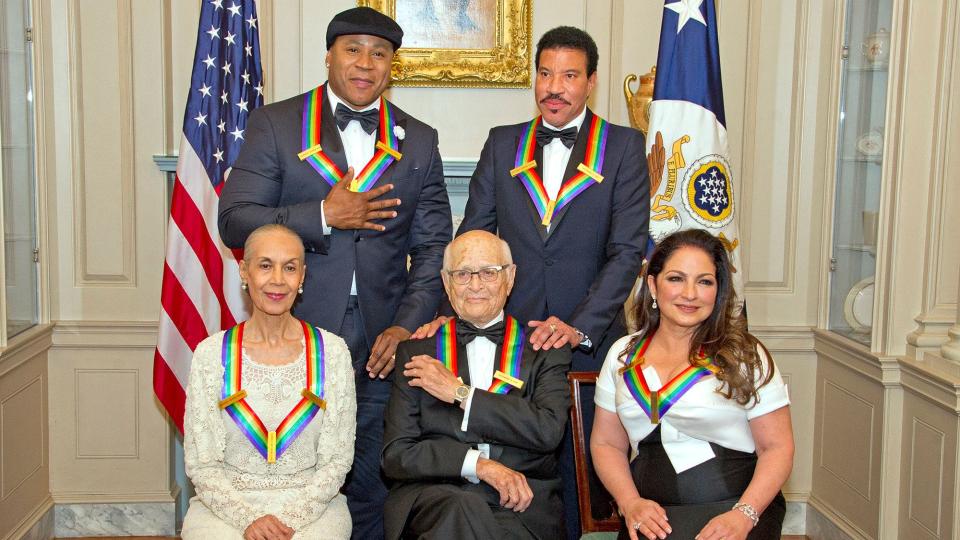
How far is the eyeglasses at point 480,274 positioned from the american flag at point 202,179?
160 centimetres

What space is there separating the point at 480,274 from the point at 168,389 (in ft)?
5.90

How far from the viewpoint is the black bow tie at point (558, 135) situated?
318cm

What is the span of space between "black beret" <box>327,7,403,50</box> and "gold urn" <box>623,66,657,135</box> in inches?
61.8

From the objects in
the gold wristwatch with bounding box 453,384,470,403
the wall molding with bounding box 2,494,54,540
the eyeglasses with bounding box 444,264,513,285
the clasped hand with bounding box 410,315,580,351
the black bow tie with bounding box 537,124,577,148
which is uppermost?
the black bow tie with bounding box 537,124,577,148

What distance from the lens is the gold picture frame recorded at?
4449 mm

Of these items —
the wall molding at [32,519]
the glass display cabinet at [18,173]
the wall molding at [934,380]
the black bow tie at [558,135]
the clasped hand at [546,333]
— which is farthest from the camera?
the wall molding at [32,519]

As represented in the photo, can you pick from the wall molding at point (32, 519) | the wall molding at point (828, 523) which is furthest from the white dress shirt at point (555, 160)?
the wall molding at point (32, 519)

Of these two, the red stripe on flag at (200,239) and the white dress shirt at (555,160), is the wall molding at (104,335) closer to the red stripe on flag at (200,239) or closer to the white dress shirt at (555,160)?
the red stripe on flag at (200,239)

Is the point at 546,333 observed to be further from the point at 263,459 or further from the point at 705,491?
the point at 263,459

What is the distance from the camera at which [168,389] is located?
3.99m

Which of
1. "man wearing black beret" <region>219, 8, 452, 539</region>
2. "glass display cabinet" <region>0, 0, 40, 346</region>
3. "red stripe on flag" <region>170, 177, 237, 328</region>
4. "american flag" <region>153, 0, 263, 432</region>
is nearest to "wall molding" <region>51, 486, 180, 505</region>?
"american flag" <region>153, 0, 263, 432</region>

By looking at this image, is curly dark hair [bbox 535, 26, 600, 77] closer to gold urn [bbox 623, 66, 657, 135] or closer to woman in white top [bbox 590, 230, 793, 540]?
woman in white top [bbox 590, 230, 793, 540]

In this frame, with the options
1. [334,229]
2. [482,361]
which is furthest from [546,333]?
[334,229]

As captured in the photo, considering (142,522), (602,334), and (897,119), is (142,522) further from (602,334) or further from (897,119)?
(897,119)
